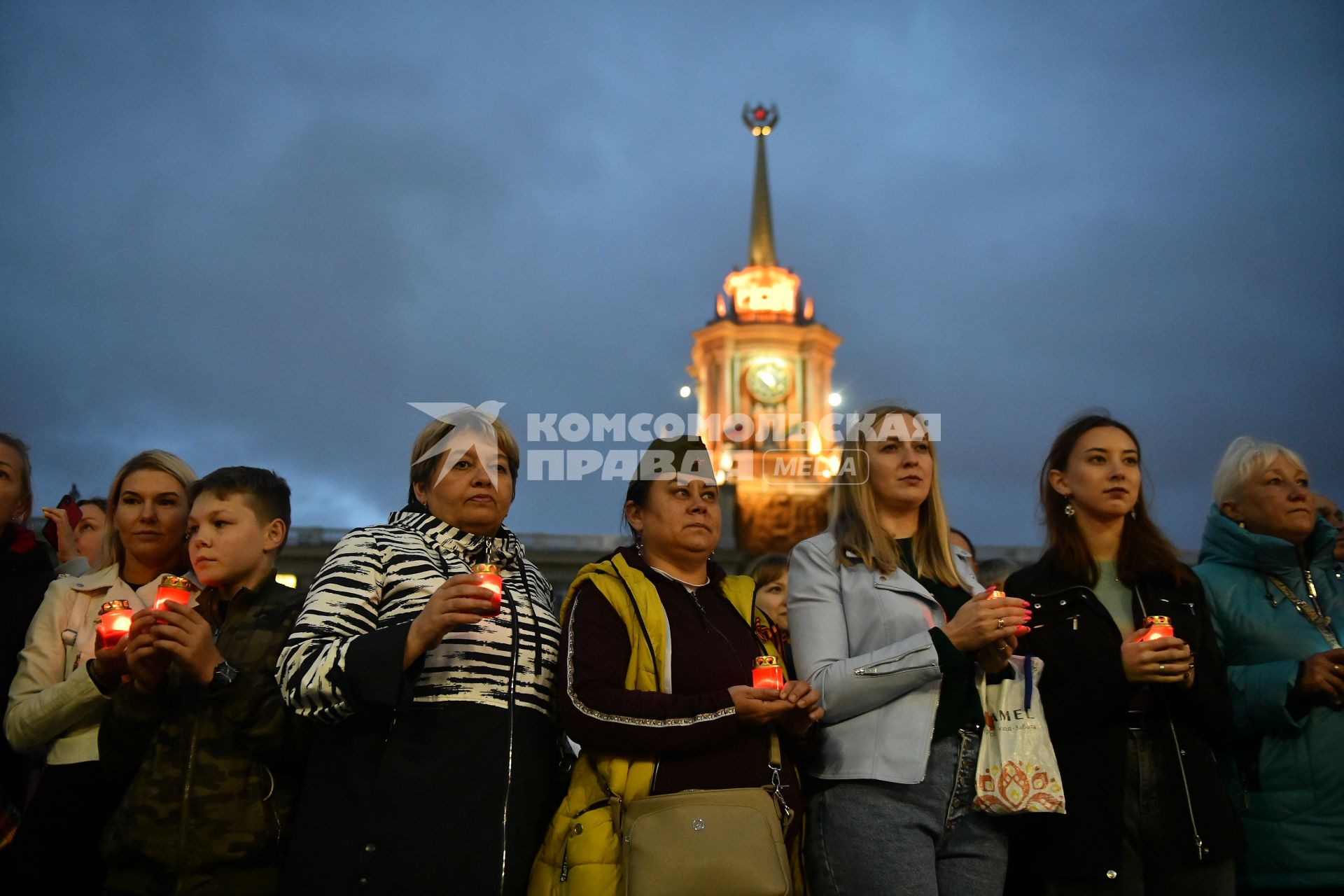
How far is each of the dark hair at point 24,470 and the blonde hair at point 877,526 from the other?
3.97 m

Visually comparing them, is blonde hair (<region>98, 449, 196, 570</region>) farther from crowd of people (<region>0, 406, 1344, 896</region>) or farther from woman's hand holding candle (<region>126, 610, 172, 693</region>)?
woman's hand holding candle (<region>126, 610, 172, 693</region>)

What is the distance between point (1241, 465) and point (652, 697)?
331 cm

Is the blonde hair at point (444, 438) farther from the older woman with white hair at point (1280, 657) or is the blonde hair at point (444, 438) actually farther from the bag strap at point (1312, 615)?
the bag strap at point (1312, 615)

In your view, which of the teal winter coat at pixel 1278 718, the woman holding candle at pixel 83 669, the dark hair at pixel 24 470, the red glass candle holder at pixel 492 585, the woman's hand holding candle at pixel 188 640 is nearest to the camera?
the red glass candle holder at pixel 492 585

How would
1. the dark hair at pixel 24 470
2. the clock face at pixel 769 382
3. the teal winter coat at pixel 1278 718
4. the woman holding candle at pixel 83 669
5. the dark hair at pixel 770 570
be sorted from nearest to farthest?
the woman holding candle at pixel 83 669 → the teal winter coat at pixel 1278 718 → the dark hair at pixel 24 470 → the dark hair at pixel 770 570 → the clock face at pixel 769 382

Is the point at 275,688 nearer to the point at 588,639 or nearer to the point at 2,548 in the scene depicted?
the point at 588,639

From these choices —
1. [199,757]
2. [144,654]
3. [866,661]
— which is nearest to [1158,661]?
[866,661]

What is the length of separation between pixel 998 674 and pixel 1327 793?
5.18ft

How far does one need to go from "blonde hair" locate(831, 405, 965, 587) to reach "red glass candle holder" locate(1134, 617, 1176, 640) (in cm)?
73

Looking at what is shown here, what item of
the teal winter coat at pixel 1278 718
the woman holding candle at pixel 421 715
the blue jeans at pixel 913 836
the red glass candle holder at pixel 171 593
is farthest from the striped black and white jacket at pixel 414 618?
the teal winter coat at pixel 1278 718

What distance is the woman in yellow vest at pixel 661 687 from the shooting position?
3.29 meters

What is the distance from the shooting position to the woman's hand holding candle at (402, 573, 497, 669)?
3.12m

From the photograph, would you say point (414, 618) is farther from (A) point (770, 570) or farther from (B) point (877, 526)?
(A) point (770, 570)

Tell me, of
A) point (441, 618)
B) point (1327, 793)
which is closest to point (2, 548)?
point (441, 618)
